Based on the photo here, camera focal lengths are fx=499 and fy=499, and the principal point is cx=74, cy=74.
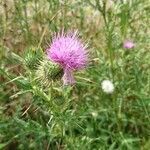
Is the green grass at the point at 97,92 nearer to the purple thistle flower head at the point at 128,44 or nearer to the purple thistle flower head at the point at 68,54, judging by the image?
the purple thistle flower head at the point at 128,44

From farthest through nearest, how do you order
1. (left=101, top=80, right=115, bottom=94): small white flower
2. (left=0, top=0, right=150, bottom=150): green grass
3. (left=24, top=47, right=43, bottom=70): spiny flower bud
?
(left=101, top=80, right=115, bottom=94): small white flower → (left=0, top=0, right=150, bottom=150): green grass → (left=24, top=47, right=43, bottom=70): spiny flower bud

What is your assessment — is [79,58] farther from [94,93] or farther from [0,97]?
[94,93]

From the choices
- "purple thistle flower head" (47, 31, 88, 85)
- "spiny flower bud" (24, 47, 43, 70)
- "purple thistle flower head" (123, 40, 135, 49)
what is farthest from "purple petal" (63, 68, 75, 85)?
"purple thistle flower head" (123, 40, 135, 49)

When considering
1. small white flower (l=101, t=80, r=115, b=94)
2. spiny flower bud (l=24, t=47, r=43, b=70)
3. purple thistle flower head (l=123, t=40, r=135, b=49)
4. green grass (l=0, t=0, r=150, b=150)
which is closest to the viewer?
spiny flower bud (l=24, t=47, r=43, b=70)

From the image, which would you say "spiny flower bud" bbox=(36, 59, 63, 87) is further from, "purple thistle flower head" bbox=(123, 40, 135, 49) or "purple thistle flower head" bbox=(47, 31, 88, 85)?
"purple thistle flower head" bbox=(123, 40, 135, 49)

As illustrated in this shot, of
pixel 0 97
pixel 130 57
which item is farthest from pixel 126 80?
pixel 0 97

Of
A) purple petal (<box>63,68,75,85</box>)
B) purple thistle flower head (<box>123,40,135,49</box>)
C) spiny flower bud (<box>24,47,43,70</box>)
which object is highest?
purple thistle flower head (<box>123,40,135,49</box>)
